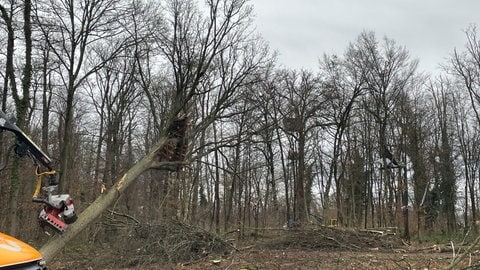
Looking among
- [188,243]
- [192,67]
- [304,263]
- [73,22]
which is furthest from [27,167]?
[304,263]

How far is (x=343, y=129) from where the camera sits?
32656 mm

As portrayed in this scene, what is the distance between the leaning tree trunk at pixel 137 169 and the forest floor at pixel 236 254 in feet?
6.86

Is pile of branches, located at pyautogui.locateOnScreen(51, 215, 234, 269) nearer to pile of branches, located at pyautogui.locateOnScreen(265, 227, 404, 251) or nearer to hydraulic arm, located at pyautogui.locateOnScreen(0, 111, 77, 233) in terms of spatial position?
pile of branches, located at pyautogui.locateOnScreen(265, 227, 404, 251)

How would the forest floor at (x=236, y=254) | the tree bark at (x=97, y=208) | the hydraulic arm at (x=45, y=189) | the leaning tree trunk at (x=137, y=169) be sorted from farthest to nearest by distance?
the forest floor at (x=236, y=254) → the leaning tree trunk at (x=137, y=169) → the tree bark at (x=97, y=208) → the hydraulic arm at (x=45, y=189)

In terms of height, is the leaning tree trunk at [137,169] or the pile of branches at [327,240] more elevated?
the leaning tree trunk at [137,169]

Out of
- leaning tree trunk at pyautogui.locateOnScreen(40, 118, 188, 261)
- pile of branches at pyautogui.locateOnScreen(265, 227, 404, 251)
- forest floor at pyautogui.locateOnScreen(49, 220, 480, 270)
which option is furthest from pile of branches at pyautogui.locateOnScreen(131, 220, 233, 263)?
pile of branches at pyautogui.locateOnScreen(265, 227, 404, 251)

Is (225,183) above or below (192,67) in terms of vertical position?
below

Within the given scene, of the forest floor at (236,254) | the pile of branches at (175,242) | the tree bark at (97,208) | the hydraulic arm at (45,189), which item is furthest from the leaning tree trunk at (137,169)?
the forest floor at (236,254)

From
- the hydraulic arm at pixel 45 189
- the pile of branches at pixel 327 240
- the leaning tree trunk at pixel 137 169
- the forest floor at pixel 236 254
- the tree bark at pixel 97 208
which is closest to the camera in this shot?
the hydraulic arm at pixel 45 189

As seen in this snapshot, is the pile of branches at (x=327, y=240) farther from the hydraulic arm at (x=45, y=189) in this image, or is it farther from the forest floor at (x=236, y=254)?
the hydraulic arm at (x=45, y=189)

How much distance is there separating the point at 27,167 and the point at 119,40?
8296 millimetres

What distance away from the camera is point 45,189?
774cm

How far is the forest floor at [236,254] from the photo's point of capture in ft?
40.8

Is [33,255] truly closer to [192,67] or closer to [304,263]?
[304,263]
